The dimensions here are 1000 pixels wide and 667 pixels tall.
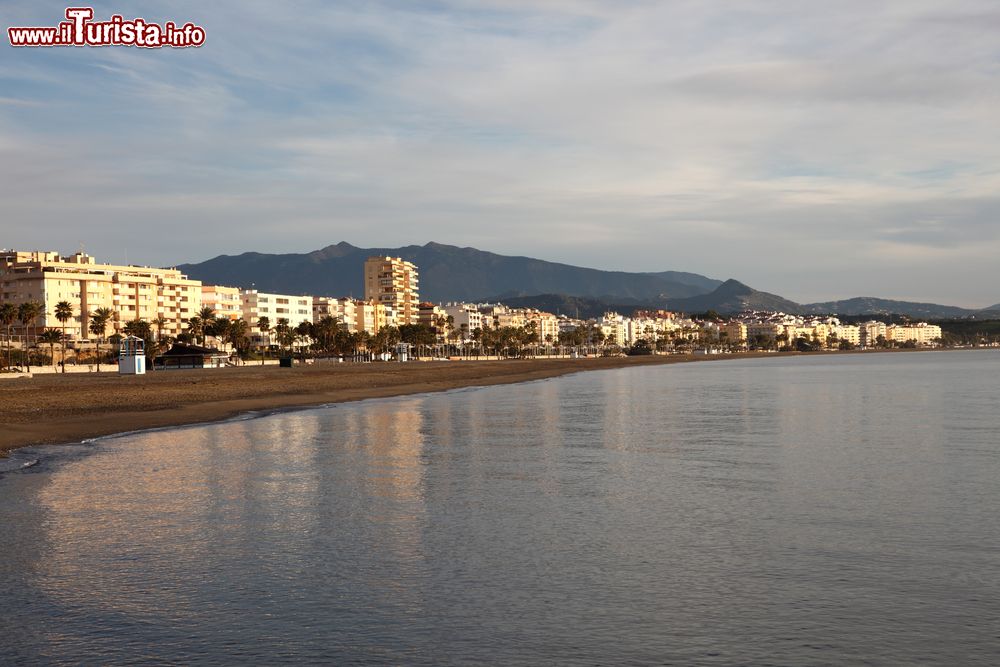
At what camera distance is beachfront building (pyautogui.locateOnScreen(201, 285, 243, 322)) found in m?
172

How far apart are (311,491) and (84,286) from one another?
13738 cm

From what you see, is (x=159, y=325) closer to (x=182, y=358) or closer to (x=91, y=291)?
(x=91, y=291)

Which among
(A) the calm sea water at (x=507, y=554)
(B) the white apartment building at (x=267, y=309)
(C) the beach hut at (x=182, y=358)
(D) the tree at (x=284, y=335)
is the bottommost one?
(A) the calm sea water at (x=507, y=554)

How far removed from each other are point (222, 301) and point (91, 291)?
34699 millimetres

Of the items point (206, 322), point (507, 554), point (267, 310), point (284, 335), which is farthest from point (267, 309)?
point (507, 554)

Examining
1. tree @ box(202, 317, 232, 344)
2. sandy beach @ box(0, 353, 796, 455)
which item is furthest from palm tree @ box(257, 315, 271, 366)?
sandy beach @ box(0, 353, 796, 455)

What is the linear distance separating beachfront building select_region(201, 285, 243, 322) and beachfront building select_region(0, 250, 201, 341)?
17.8 ft

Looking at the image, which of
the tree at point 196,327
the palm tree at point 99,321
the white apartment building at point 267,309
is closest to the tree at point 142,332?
the palm tree at point 99,321

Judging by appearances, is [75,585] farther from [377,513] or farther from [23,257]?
[23,257]

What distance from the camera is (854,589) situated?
1089 cm

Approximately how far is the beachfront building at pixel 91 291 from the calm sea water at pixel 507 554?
124 meters

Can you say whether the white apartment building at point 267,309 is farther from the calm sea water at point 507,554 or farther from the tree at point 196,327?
the calm sea water at point 507,554

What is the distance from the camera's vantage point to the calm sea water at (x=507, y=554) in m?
9.22

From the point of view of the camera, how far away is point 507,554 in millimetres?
12836
